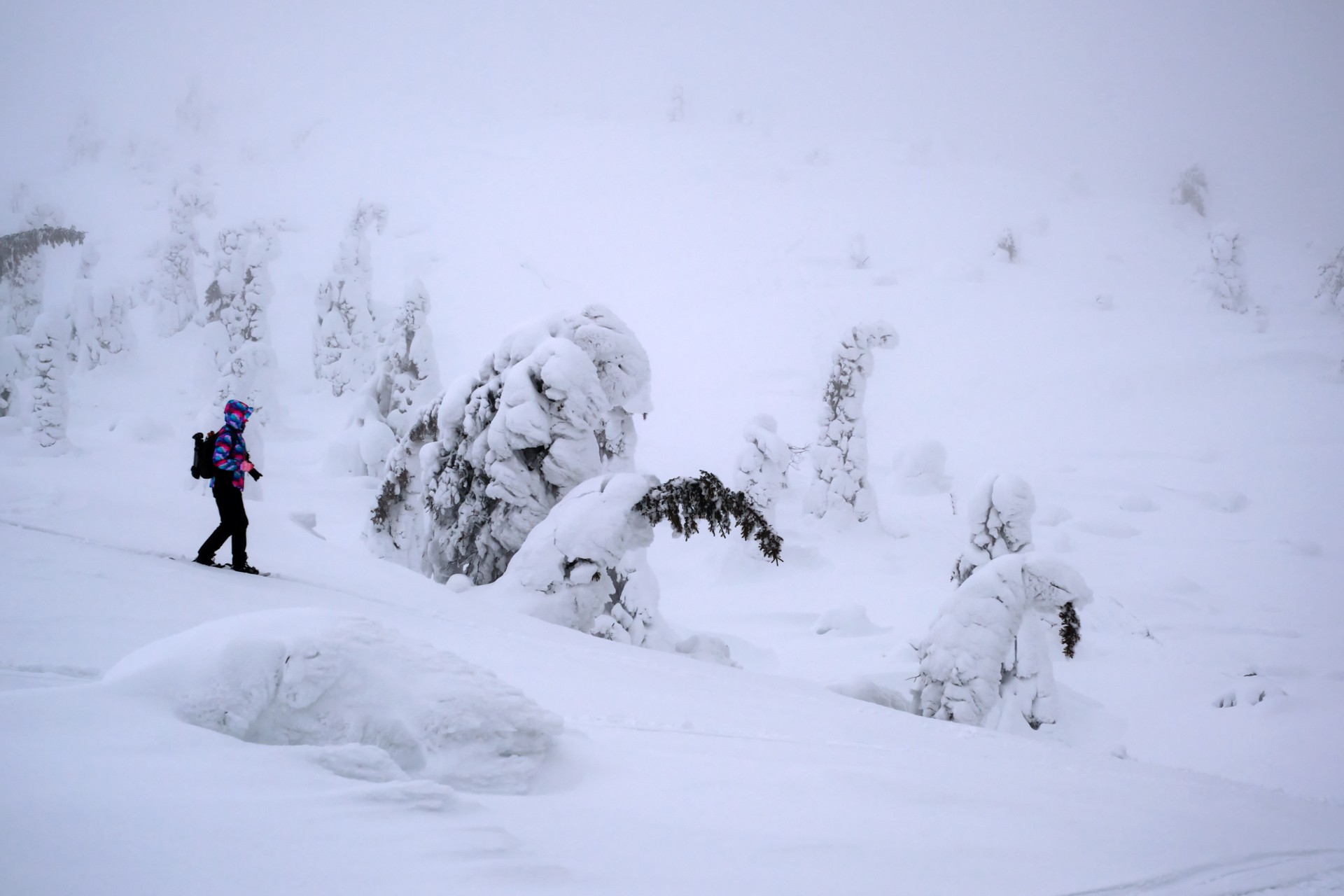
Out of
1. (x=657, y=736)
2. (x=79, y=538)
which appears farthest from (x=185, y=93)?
(x=657, y=736)

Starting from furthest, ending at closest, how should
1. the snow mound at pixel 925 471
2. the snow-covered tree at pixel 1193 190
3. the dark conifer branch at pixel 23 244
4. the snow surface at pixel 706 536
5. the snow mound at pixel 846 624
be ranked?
the snow-covered tree at pixel 1193 190 < the dark conifer branch at pixel 23 244 < the snow mound at pixel 925 471 < the snow mound at pixel 846 624 < the snow surface at pixel 706 536

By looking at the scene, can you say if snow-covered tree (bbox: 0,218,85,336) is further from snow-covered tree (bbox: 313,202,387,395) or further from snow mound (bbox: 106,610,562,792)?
snow mound (bbox: 106,610,562,792)

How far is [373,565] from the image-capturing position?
8.62 metres

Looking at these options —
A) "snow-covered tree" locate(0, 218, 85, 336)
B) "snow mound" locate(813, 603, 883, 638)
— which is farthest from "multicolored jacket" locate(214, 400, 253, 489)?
"snow-covered tree" locate(0, 218, 85, 336)

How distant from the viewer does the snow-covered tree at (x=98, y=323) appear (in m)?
33.4

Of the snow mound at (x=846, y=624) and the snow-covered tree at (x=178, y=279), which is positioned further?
the snow-covered tree at (x=178, y=279)

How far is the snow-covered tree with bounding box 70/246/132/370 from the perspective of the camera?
33406 mm

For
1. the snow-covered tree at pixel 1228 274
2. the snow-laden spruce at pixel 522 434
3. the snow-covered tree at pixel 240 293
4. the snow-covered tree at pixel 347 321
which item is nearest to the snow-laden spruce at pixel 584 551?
the snow-laden spruce at pixel 522 434

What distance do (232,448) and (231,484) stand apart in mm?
328

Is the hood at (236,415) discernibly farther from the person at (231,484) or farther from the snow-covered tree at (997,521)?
the snow-covered tree at (997,521)

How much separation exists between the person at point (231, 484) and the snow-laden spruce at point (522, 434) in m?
3.38

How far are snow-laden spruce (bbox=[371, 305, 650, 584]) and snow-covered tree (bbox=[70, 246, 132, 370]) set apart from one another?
103 feet

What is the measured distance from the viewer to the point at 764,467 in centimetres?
2053

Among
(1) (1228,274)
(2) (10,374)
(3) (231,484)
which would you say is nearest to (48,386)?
(2) (10,374)
